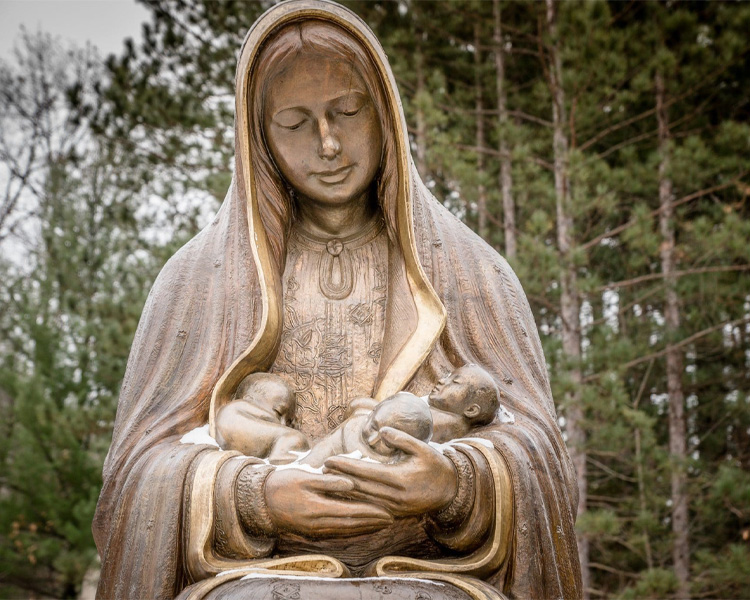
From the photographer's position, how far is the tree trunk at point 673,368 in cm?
1326

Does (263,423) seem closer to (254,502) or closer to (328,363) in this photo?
(254,502)

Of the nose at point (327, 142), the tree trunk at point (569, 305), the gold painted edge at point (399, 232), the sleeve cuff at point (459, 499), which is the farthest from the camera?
the tree trunk at point (569, 305)

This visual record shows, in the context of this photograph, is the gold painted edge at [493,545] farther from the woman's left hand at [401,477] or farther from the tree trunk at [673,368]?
the tree trunk at [673,368]

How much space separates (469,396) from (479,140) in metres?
12.5

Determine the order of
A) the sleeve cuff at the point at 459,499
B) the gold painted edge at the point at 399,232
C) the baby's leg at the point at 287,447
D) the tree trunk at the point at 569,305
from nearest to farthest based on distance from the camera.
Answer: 1. the sleeve cuff at the point at 459,499
2. the baby's leg at the point at 287,447
3. the gold painted edge at the point at 399,232
4. the tree trunk at the point at 569,305

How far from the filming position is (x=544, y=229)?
1245cm

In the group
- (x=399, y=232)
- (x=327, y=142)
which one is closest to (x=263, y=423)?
(x=399, y=232)

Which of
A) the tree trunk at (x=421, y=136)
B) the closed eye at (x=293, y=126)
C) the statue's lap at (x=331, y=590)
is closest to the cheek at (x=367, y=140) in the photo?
the closed eye at (x=293, y=126)

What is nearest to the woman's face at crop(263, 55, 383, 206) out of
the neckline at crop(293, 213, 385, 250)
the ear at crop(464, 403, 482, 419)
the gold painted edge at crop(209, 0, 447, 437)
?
the gold painted edge at crop(209, 0, 447, 437)

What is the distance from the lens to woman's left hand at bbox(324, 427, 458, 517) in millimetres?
3506

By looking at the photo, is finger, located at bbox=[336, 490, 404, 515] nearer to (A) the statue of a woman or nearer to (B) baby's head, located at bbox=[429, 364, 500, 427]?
(A) the statue of a woman

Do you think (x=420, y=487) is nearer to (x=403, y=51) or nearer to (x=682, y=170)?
(x=682, y=170)

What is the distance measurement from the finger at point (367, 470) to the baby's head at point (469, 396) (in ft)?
1.63

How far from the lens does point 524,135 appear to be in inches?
571
